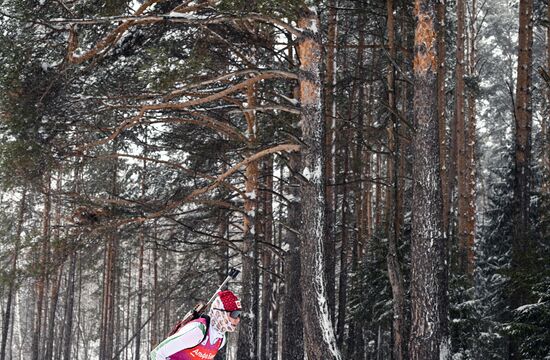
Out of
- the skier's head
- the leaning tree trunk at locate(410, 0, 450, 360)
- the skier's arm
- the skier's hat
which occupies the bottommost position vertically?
the skier's arm

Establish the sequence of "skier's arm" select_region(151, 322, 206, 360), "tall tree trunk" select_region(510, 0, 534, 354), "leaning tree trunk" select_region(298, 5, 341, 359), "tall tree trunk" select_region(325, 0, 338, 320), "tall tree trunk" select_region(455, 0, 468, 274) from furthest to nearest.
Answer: "tall tree trunk" select_region(455, 0, 468, 274) → "tall tree trunk" select_region(325, 0, 338, 320) → "tall tree trunk" select_region(510, 0, 534, 354) → "leaning tree trunk" select_region(298, 5, 341, 359) → "skier's arm" select_region(151, 322, 206, 360)

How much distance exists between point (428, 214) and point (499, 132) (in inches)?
1240

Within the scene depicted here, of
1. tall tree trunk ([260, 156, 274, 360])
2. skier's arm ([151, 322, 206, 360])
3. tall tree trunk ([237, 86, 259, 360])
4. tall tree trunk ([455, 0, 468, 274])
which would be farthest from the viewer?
tall tree trunk ([260, 156, 274, 360])

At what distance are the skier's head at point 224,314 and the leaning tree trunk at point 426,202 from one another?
12.9 feet

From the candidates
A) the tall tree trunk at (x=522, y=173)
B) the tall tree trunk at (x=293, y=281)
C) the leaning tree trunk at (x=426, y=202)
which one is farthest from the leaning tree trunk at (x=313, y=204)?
the tall tree trunk at (x=522, y=173)

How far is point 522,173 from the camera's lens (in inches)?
526

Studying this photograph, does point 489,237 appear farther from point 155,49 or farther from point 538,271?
point 155,49

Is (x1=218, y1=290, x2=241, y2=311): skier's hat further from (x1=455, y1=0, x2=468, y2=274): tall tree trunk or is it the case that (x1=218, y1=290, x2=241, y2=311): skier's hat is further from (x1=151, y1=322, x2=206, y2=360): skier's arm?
(x1=455, y1=0, x2=468, y2=274): tall tree trunk

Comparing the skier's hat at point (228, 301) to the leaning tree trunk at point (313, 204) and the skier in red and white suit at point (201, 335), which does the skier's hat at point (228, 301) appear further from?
the leaning tree trunk at point (313, 204)

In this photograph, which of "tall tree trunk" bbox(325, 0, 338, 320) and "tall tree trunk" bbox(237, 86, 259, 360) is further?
"tall tree trunk" bbox(237, 86, 259, 360)

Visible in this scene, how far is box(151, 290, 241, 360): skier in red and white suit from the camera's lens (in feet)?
16.2

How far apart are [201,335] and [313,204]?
13.3 ft

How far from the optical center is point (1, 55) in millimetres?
9578

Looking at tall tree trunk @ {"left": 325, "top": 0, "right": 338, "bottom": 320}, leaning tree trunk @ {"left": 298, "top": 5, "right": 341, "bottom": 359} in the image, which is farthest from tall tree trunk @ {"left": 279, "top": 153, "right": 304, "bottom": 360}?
leaning tree trunk @ {"left": 298, "top": 5, "right": 341, "bottom": 359}
